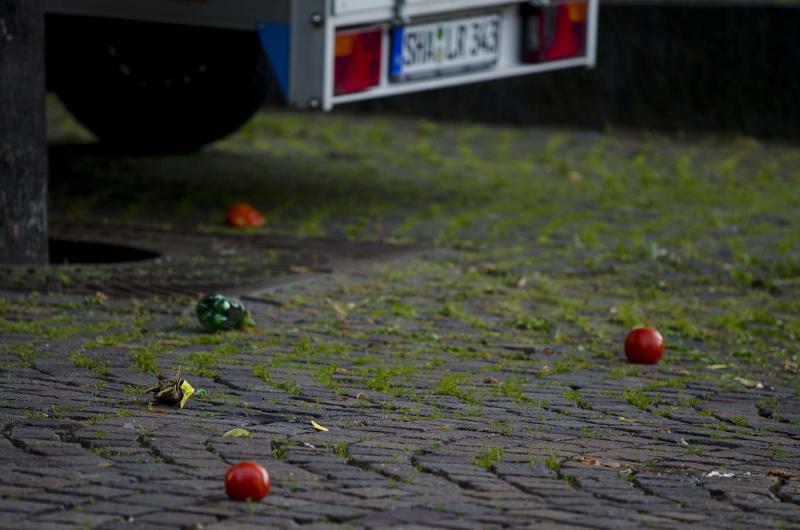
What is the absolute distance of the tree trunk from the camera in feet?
19.6

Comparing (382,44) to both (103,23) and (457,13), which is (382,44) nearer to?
(457,13)

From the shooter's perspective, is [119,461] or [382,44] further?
[382,44]

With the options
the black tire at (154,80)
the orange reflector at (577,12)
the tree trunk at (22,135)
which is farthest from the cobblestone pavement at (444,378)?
the orange reflector at (577,12)

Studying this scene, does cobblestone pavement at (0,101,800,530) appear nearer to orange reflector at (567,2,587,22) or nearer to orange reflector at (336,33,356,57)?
orange reflector at (336,33,356,57)

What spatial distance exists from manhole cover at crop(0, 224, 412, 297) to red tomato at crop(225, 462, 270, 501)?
255cm

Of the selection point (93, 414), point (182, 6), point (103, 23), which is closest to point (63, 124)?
point (103, 23)

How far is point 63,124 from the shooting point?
11.6 metres

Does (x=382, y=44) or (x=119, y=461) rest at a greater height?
(x=382, y=44)

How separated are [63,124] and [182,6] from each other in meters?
4.44

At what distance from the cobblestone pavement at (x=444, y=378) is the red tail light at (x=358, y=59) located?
2.57ft

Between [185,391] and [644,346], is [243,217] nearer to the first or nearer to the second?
[644,346]

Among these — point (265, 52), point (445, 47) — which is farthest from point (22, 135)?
point (445, 47)

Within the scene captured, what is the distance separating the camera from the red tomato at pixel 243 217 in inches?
297

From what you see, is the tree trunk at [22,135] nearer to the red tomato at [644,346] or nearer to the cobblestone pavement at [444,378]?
the cobblestone pavement at [444,378]
